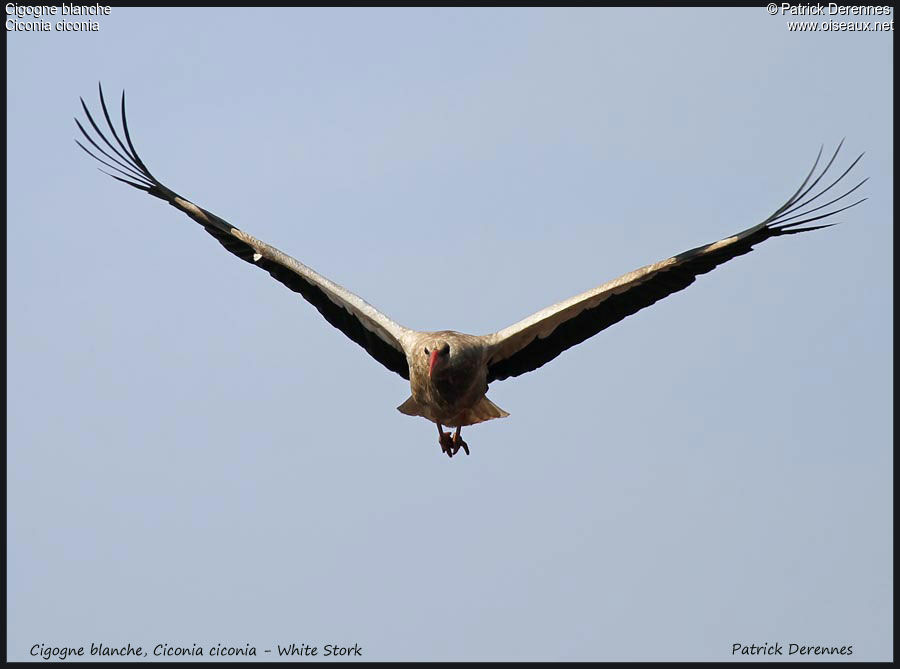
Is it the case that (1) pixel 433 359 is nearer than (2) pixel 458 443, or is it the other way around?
(1) pixel 433 359

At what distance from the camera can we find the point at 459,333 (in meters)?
15.1

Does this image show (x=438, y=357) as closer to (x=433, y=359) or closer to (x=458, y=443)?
(x=433, y=359)

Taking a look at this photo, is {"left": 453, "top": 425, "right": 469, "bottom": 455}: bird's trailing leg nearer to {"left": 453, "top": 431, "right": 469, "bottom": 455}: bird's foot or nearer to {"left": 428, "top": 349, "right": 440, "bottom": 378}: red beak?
{"left": 453, "top": 431, "right": 469, "bottom": 455}: bird's foot

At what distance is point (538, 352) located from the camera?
50.8 feet

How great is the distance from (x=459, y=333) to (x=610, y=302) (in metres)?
1.32

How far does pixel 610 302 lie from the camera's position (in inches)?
592

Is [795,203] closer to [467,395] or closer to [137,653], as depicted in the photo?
[467,395]

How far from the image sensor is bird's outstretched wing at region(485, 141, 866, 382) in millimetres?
14438

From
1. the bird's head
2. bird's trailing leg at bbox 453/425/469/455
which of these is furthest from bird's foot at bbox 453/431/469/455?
the bird's head

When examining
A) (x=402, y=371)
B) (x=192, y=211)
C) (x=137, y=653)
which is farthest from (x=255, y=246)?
(x=137, y=653)

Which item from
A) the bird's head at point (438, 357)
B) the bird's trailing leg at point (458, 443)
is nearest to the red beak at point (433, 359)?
the bird's head at point (438, 357)

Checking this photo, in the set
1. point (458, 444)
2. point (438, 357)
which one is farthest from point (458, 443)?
point (438, 357)

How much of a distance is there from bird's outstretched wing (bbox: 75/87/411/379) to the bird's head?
2.73ft

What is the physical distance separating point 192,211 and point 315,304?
55.5 inches
